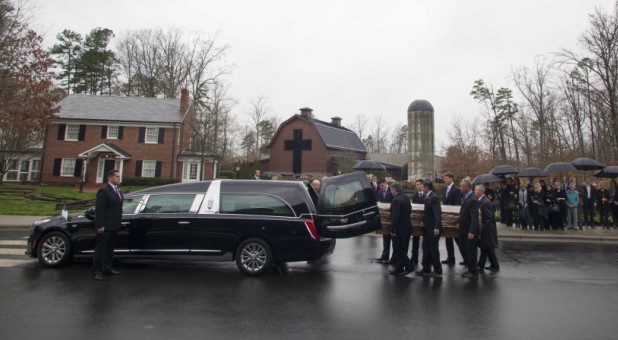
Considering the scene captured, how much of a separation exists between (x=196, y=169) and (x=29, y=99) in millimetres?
18686

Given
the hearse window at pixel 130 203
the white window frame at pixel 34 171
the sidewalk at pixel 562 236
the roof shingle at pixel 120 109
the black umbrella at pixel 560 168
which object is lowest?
the sidewalk at pixel 562 236

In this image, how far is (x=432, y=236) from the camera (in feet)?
24.3

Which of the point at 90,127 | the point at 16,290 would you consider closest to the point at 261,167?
the point at 90,127

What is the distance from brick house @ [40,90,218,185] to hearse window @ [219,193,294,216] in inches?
1136

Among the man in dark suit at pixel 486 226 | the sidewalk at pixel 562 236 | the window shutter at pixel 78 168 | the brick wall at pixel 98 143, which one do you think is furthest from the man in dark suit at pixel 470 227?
the window shutter at pixel 78 168

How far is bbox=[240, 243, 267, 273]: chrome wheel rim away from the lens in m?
6.98

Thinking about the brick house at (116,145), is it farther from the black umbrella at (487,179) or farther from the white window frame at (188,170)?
the black umbrella at (487,179)

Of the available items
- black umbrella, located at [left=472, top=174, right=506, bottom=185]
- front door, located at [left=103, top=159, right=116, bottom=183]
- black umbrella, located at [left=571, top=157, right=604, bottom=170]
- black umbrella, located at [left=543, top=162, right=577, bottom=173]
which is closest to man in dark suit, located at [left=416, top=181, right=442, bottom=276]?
black umbrella, located at [left=472, top=174, right=506, bottom=185]

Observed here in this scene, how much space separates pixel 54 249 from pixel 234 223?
3618 millimetres

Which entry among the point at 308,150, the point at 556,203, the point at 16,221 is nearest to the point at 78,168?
the point at 16,221

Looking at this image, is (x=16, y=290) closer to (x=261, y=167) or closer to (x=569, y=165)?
(x=569, y=165)

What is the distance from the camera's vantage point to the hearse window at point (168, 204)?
7246mm

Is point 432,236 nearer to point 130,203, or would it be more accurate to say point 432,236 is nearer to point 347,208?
point 347,208

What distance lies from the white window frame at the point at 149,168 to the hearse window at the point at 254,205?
3073cm
